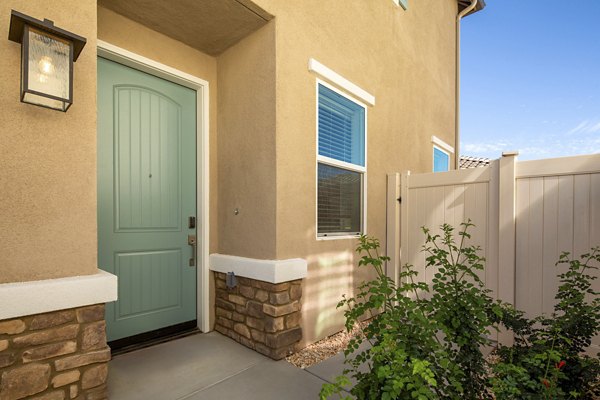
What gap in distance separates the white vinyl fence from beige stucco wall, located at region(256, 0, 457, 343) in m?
0.99

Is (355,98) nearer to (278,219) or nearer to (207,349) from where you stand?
(278,219)

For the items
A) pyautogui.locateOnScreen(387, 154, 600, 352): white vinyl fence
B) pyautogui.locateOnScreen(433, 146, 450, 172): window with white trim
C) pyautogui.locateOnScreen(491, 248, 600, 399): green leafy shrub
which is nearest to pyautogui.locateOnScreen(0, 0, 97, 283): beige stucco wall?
pyautogui.locateOnScreen(491, 248, 600, 399): green leafy shrub

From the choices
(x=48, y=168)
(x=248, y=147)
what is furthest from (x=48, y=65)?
(x=248, y=147)

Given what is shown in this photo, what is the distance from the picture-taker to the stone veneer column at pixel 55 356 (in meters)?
1.57

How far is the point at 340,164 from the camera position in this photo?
337 cm

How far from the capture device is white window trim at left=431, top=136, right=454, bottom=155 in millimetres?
5555

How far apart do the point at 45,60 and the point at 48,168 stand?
1.86 feet

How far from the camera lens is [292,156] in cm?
276

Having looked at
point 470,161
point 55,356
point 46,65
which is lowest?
point 55,356

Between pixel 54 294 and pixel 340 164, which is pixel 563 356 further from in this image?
pixel 54 294

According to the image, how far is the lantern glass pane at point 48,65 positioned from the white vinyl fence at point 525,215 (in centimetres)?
351

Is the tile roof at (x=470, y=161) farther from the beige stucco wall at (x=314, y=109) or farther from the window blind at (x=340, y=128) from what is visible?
the window blind at (x=340, y=128)

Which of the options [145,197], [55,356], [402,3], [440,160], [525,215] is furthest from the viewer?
[440,160]

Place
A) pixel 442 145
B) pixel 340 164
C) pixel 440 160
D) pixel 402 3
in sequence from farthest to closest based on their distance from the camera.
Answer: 1. pixel 440 160
2. pixel 442 145
3. pixel 402 3
4. pixel 340 164
